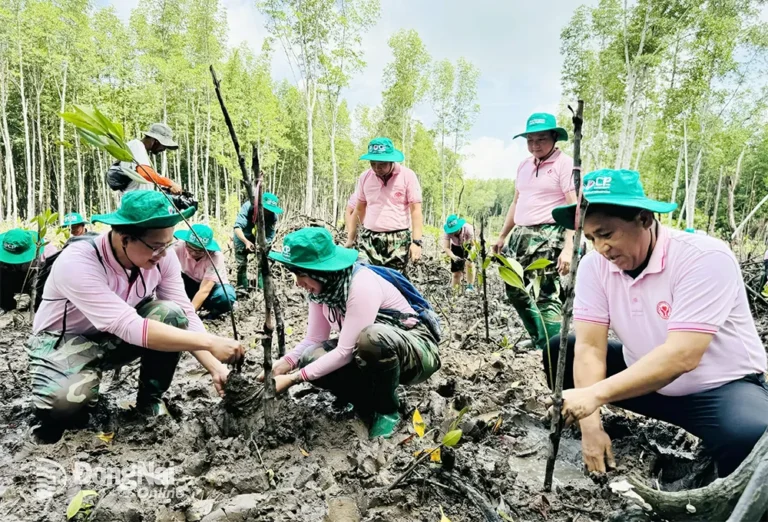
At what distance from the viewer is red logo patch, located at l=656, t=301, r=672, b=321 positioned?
1.57 meters

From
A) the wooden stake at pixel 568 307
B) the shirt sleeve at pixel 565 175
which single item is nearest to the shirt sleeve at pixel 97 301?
the wooden stake at pixel 568 307

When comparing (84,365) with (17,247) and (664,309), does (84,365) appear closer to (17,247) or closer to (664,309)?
(17,247)

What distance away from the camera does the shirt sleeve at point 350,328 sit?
1962 millimetres

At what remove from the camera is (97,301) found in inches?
74.8

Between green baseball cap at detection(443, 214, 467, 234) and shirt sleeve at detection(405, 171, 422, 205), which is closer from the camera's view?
shirt sleeve at detection(405, 171, 422, 205)

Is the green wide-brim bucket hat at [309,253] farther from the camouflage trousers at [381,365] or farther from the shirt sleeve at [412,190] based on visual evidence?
the shirt sleeve at [412,190]

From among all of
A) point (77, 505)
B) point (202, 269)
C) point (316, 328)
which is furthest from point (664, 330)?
point (202, 269)

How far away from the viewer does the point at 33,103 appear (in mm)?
20188

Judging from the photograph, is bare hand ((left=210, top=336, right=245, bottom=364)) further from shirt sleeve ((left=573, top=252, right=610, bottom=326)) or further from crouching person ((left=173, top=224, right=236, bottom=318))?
crouching person ((left=173, top=224, right=236, bottom=318))

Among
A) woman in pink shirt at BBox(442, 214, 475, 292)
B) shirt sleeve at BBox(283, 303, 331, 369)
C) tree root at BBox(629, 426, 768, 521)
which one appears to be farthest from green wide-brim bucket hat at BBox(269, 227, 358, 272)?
woman in pink shirt at BBox(442, 214, 475, 292)

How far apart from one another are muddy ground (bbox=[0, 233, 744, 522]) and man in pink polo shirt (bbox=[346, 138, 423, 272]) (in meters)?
1.57

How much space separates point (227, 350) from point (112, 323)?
55 centimetres

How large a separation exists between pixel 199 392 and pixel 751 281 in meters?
6.70

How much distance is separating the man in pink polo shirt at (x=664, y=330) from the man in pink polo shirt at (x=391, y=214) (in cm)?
226
